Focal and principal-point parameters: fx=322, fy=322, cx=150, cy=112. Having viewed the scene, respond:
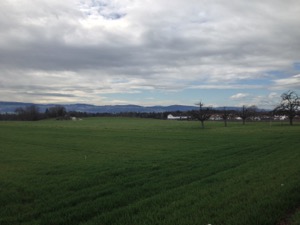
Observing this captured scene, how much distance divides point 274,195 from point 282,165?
673 cm

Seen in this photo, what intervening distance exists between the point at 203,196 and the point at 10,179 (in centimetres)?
980

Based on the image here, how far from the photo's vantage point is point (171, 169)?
16531mm

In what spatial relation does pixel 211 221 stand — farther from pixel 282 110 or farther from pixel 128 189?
pixel 282 110

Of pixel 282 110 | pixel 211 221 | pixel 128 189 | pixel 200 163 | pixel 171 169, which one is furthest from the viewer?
pixel 282 110

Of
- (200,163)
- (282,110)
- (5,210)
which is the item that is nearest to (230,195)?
(5,210)

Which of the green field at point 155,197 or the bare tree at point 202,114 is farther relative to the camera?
the bare tree at point 202,114

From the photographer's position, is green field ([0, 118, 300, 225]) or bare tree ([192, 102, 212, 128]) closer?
green field ([0, 118, 300, 225])

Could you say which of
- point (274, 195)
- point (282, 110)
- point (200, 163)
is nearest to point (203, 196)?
point (274, 195)

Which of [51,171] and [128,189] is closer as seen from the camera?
[128,189]

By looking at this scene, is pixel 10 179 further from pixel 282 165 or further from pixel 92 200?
pixel 282 165

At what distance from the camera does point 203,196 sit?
10.0 meters

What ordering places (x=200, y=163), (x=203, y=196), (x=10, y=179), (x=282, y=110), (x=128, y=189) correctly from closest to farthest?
(x=203, y=196) < (x=128, y=189) < (x=10, y=179) < (x=200, y=163) < (x=282, y=110)

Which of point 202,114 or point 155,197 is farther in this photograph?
point 202,114

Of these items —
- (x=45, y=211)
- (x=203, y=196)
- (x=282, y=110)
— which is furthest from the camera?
(x=282, y=110)
